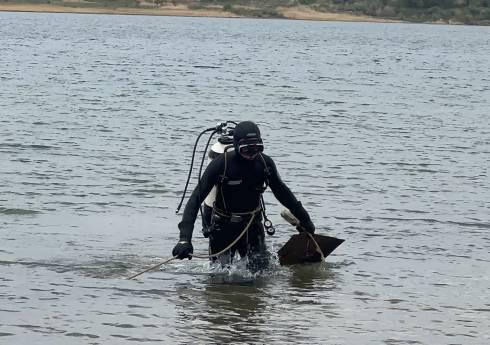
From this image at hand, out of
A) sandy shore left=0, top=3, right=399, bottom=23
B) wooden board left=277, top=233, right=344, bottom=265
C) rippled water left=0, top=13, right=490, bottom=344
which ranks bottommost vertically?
sandy shore left=0, top=3, right=399, bottom=23

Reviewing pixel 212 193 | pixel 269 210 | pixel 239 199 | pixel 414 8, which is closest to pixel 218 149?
pixel 212 193

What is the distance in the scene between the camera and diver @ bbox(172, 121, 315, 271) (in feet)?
37.6

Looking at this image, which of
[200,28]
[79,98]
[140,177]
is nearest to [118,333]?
[140,177]

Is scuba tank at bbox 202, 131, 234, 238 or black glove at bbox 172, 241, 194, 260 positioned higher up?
scuba tank at bbox 202, 131, 234, 238

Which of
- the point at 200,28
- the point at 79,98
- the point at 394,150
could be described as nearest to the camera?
the point at 394,150

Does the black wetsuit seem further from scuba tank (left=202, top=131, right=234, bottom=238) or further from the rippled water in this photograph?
the rippled water

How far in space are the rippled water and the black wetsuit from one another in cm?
58

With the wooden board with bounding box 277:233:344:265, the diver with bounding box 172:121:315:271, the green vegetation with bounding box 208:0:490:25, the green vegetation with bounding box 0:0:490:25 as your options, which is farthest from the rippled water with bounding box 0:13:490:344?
the green vegetation with bounding box 208:0:490:25

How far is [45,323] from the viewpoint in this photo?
11031 millimetres

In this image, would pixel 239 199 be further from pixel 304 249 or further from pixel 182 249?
pixel 304 249

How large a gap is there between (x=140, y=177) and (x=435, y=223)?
6122 mm

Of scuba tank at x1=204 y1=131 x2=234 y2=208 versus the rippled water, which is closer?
the rippled water

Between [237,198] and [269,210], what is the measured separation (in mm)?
5887

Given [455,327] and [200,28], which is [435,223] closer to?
[455,327]
